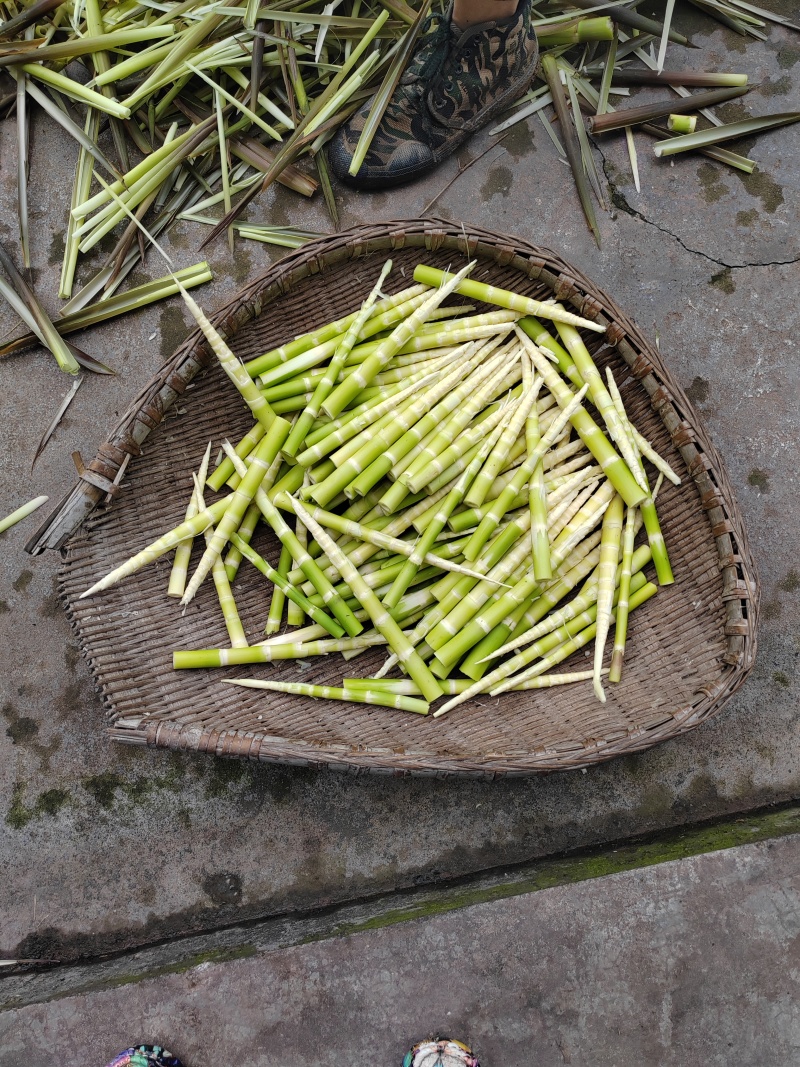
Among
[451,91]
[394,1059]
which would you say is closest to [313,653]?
[394,1059]

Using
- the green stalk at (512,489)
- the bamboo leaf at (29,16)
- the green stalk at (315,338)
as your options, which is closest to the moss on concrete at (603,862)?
the green stalk at (512,489)

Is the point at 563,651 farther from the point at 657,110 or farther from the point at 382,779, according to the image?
the point at 657,110

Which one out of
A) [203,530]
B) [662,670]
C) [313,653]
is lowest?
[662,670]

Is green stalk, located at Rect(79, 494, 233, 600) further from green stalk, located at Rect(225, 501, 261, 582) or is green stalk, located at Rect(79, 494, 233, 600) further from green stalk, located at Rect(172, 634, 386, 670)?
green stalk, located at Rect(172, 634, 386, 670)

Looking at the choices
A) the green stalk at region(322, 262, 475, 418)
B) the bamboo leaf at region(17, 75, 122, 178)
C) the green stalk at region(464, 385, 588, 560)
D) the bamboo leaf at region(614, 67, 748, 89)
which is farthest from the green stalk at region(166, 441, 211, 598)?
the bamboo leaf at region(614, 67, 748, 89)

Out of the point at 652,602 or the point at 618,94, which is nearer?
the point at 652,602

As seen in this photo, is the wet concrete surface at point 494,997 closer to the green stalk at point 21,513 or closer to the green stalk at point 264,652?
the green stalk at point 264,652

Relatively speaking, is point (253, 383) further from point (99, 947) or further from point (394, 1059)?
point (394, 1059)
